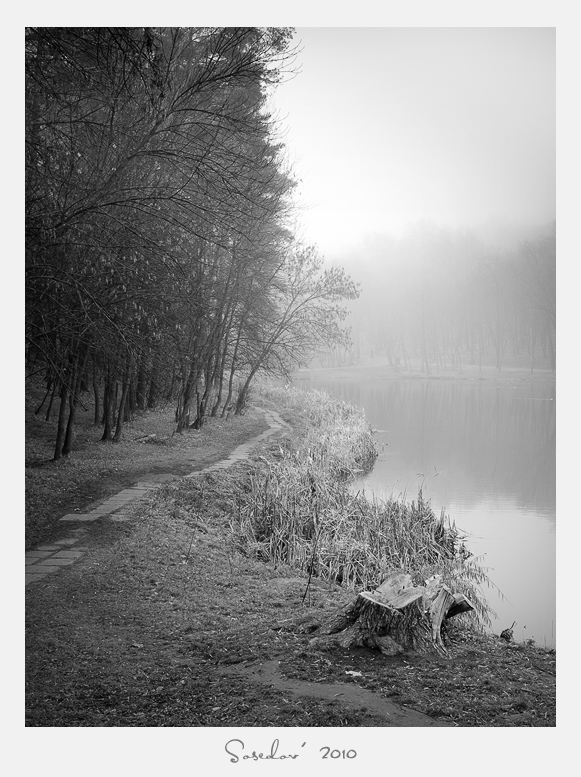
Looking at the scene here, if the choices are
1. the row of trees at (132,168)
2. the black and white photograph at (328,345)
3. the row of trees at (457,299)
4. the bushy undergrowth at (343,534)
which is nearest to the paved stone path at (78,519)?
the black and white photograph at (328,345)

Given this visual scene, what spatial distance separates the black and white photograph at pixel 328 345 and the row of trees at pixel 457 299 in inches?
0.9

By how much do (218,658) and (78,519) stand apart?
2.54m

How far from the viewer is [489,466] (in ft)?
23.3

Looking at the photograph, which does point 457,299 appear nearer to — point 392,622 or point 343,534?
point 343,534

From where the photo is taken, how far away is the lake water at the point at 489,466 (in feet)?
14.7

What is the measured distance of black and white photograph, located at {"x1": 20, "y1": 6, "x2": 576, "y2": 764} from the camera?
3285 millimetres

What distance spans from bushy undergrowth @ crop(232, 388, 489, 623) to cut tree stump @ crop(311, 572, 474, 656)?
3.23ft

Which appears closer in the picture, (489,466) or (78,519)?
(78,519)

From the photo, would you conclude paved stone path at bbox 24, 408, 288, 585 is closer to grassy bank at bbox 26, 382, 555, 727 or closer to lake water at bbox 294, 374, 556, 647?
grassy bank at bbox 26, 382, 555, 727

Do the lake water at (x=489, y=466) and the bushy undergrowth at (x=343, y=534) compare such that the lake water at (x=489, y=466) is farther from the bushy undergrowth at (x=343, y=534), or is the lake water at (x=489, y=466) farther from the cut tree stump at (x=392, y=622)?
the cut tree stump at (x=392, y=622)

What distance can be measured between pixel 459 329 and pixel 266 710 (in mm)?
3546

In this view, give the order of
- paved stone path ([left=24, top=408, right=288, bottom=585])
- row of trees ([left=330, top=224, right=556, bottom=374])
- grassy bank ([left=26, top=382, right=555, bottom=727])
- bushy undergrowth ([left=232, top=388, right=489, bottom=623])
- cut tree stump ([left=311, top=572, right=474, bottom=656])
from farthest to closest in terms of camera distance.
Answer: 1. bushy undergrowth ([left=232, top=388, right=489, bottom=623])
2. row of trees ([left=330, top=224, right=556, bottom=374])
3. paved stone path ([left=24, top=408, right=288, bottom=585])
4. cut tree stump ([left=311, top=572, right=474, bottom=656])
5. grassy bank ([left=26, top=382, right=555, bottom=727])

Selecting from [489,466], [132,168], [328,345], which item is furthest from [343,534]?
[132,168]

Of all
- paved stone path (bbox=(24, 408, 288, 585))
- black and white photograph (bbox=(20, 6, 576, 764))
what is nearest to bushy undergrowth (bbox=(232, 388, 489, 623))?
black and white photograph (bbox=(20, 6, 576, 764))
